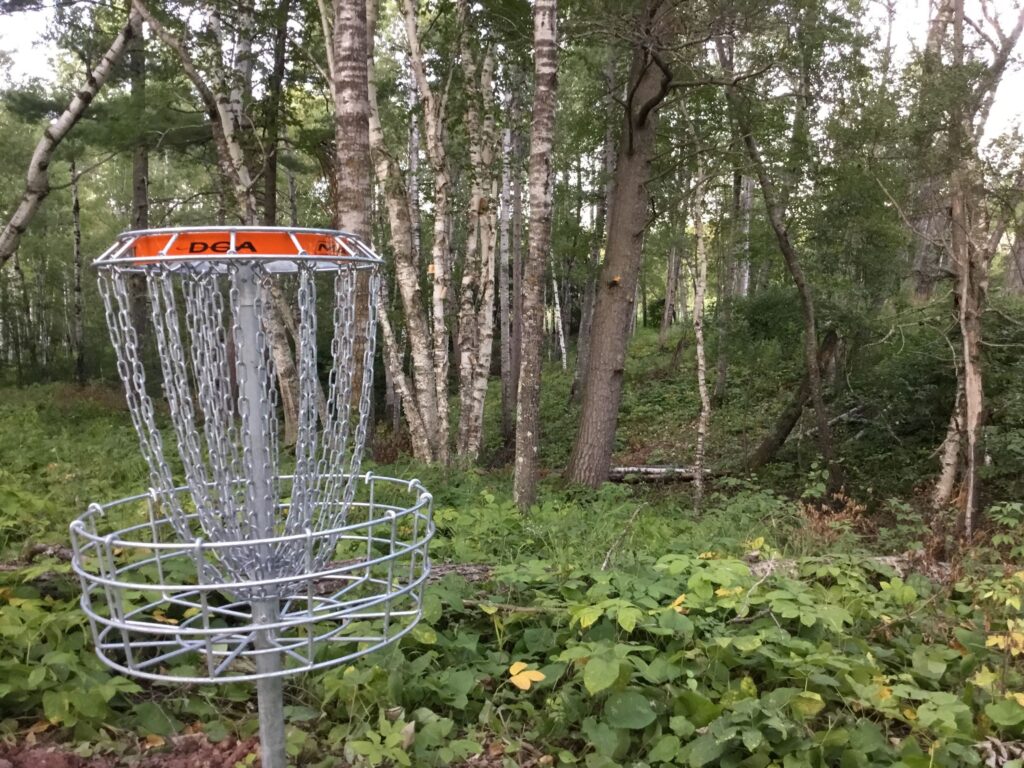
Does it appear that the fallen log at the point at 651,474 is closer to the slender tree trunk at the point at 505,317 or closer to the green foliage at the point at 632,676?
the slender tree trunk at the point at 505,317

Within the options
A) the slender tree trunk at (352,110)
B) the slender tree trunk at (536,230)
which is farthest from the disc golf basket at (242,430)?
the slender tree trunk at (536,230)

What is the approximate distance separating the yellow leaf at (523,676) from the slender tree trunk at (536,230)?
3374mm

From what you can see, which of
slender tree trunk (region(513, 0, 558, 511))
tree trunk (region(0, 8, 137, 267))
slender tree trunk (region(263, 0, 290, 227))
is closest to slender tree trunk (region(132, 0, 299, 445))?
slender tree trunk (region(263, 0, 290, 227))

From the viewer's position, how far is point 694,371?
63.8ft

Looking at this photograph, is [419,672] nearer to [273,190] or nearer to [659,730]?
[659,730]

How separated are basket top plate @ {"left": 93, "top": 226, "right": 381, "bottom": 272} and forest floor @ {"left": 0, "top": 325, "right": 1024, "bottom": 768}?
1.95 meters

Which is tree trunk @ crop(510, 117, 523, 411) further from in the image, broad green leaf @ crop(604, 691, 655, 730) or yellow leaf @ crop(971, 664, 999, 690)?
broad green leaf @ crop(604, 691, 655, 730)

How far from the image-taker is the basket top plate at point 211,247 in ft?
4.42

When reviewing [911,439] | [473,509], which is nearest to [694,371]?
[911,439]

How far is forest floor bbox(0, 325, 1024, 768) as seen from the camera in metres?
2.63

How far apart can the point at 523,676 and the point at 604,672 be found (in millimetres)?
367

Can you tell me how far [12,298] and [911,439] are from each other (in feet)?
99.7

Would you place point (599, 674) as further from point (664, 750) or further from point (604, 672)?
point (664, 750)

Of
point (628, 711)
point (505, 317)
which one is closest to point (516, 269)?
point (505, 317)
